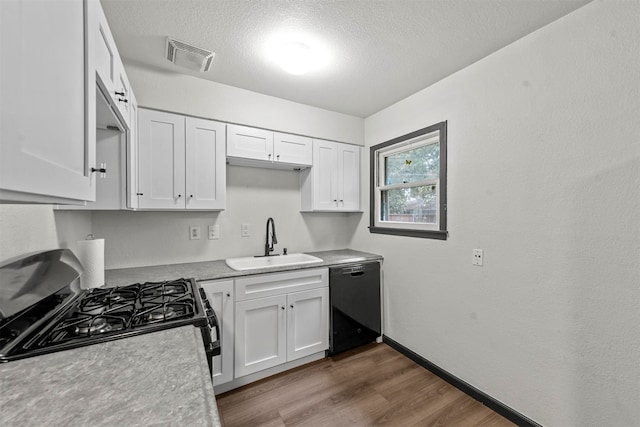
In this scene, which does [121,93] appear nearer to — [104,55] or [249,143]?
[104,55]

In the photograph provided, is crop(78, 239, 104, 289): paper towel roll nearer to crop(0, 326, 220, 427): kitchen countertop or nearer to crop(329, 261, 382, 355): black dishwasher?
crop(0, 326, 220, 427): kitchen countertop

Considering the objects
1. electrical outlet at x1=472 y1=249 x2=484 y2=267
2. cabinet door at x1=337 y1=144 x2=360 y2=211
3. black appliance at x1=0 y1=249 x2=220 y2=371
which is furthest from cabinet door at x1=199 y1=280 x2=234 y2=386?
electrical outlet at x1=472 y1=249 x2=484 y2=267

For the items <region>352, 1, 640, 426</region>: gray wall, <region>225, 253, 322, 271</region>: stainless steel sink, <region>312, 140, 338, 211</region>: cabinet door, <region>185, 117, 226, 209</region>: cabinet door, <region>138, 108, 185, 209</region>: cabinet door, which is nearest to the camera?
<region>352, 1, 640, 426</region>: gray wall

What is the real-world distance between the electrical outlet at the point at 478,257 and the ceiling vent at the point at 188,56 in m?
2.32

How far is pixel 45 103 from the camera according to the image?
2.00 ft

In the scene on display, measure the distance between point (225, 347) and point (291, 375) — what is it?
623 millimetres

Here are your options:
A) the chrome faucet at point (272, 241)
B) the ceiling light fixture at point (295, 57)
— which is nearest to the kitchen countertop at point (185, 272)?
the chrome faucet at point (272, 241)

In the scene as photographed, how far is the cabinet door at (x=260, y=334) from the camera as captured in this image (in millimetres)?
2064

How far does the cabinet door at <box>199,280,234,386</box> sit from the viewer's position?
196cm

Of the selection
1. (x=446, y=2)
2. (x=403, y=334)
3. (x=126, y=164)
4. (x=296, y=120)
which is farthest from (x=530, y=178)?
(x=126, y=164)

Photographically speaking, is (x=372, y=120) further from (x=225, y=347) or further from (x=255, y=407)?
(x=255, y=407)

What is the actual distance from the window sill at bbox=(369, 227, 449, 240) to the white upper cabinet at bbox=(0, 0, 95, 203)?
220 cm

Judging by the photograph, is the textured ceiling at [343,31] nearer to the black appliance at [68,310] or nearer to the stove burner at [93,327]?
the black appliance at [68,310]

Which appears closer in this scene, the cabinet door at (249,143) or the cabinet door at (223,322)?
the cabinet door at (223,322)
